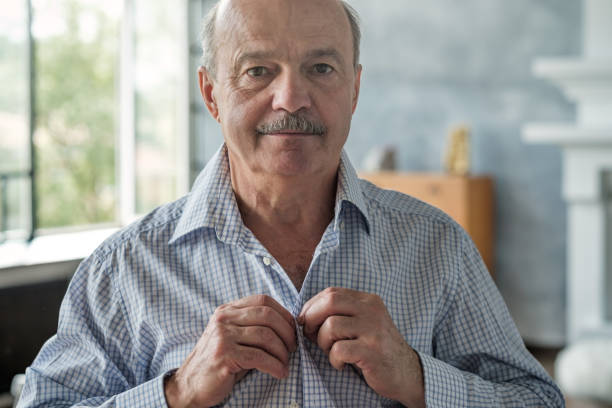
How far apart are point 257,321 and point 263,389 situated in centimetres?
16

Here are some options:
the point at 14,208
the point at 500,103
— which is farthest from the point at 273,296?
the point at 14,208

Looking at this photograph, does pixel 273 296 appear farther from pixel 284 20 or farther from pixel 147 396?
pixel 284 20

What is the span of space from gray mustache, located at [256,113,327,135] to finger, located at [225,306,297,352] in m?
0.30

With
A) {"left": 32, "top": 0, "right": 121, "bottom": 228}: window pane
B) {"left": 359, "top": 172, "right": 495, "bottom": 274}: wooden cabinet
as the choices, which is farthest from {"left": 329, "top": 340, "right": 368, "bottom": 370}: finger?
{"left": 32, "top": 0, "right": 121, "bottom": 228}: window pane

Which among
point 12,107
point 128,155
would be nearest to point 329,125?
point 12,107

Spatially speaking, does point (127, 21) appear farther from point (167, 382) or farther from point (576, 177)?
point (167, 382)

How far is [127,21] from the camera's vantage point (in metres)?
6.46

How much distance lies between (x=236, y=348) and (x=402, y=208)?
0.46 meters

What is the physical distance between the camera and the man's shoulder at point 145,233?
1354 mm

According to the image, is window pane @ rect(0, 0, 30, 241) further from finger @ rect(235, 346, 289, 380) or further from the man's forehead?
finger @ rect(235, 346, 289, 380)

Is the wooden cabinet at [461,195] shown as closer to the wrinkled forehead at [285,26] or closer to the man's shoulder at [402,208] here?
the man's shoulder at [402,208]

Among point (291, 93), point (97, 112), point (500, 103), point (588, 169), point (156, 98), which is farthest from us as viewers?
point (97, 112)

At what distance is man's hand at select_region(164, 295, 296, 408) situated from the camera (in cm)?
Answer: 115

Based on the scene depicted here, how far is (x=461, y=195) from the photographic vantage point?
191 inches
